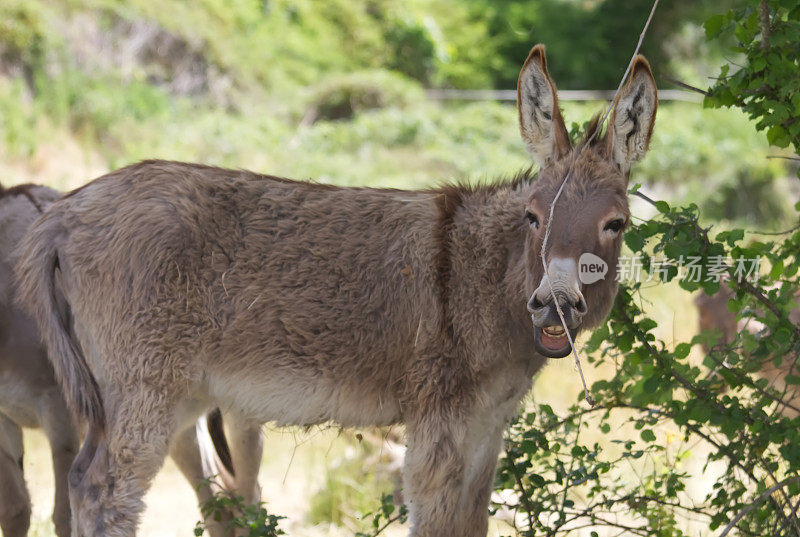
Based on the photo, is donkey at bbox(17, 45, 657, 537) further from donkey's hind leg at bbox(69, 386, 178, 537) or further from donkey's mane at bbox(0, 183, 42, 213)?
donkey's mane at bbox(0, 183, 42, 213)

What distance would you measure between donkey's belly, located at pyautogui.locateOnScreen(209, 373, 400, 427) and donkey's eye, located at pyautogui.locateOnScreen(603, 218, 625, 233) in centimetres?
111

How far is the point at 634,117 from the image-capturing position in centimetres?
326

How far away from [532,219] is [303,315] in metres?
1.01

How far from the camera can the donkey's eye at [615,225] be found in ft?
10.2

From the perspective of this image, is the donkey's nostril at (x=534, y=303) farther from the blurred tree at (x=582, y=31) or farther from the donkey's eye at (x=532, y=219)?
the blurred tree at (x=582, y=31)

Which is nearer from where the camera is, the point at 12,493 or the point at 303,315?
the point at 303,315

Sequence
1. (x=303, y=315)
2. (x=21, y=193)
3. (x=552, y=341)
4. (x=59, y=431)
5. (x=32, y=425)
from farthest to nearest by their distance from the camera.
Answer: (x=21, y=193)
(x=32, y=425)
(x=59, y=431)
(x=303, y=315)
(x=552, y=341)

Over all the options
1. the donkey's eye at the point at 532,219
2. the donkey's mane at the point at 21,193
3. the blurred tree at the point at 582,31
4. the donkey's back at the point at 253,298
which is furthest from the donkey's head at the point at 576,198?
the blurred tree at the point at 582,31

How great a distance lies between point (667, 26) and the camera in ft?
59.8

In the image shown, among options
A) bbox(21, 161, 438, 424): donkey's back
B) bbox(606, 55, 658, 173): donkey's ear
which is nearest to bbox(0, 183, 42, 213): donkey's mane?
bbox(21, 161, 438, 424): donkey's back

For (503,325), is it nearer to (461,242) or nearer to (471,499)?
(461,242)

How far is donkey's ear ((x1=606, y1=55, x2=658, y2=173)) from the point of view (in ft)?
10.5

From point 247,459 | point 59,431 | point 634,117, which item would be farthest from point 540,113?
point 59,431

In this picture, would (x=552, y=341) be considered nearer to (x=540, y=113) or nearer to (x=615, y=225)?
(x=615, y=225)
